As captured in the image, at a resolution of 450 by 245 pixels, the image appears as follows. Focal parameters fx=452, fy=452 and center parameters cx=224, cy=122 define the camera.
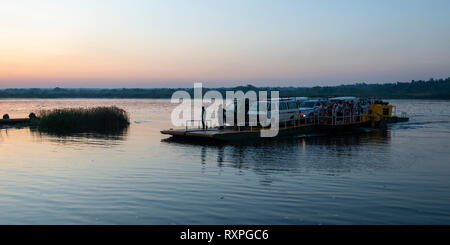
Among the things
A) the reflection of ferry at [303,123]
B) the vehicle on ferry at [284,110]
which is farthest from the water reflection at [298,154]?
the vehicle on ferry at [284,110]

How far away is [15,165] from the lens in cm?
1856

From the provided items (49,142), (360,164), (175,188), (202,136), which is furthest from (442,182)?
(49,142)

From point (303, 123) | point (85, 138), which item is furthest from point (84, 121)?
point (303, 123)

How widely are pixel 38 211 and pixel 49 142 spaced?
1701 centimetres

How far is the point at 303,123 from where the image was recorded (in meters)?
34.0

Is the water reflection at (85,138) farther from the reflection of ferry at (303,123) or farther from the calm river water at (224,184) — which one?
the reflection of ferry at (303,123)

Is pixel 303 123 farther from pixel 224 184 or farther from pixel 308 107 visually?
pixel 224 184

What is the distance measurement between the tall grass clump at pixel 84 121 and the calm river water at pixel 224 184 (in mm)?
11127

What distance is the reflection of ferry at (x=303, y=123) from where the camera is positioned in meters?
26.9

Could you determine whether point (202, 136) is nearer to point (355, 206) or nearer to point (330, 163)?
point (330, 163)

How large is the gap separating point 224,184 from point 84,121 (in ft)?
83.8

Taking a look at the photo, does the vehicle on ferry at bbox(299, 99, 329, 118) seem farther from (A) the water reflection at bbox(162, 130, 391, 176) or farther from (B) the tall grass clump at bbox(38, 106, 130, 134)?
(B) the tall grass clump at bbox(38, 106, 130, 134)
